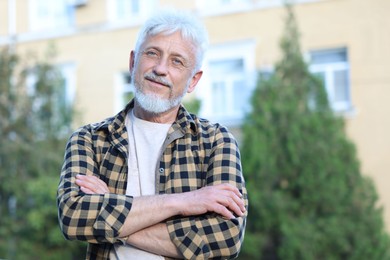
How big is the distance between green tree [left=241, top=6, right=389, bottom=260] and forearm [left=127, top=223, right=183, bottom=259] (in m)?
7.73

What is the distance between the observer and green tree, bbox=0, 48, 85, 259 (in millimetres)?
10914

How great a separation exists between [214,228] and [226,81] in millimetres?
10193

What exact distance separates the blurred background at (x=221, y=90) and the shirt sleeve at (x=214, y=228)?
25.4 ft

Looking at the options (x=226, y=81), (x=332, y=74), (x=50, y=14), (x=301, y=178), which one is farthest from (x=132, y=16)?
(x=301, y=178)

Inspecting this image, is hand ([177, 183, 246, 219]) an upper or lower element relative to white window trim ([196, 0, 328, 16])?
lower

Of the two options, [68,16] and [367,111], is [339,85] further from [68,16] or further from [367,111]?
[68,16]

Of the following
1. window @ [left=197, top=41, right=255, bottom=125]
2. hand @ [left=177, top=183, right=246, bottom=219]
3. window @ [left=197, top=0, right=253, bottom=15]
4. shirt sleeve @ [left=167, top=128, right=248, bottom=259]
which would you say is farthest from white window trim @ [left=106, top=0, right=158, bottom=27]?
hand @ [left=177, top=183, right=246, bottom=219]

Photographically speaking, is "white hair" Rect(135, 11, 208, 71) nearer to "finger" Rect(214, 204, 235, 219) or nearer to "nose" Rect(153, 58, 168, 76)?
"nose" Rect(153, 58, 168, 76)

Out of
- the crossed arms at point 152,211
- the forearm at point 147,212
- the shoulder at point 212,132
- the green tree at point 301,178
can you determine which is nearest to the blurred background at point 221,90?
the green tree at point 301,178

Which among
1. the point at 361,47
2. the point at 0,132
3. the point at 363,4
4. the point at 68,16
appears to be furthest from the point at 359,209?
the point at 68,16

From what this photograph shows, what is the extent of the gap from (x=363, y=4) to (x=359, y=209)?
12.3 ft

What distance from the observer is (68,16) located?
14.0 metres

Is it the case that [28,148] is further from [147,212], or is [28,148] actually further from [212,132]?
[147,212]

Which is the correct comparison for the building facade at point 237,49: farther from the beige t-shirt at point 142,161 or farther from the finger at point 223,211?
the finger at point 223,211
